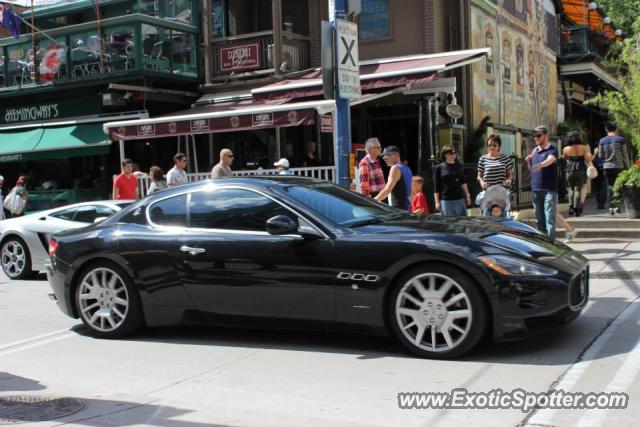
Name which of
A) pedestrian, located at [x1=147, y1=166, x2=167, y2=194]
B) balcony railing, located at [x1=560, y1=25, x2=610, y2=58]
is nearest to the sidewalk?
pedestrian, located at [x1=147, y1=166, x2=167, y2=194]

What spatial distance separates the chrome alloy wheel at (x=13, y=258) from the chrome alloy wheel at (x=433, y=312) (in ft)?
25.3

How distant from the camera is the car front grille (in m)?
5.33

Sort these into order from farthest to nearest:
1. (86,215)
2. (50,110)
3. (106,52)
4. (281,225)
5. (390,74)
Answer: (50,110)
(106,52)
(390,74)
(86,215)
(281,225)

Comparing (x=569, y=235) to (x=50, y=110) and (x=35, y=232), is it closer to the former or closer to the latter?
(x=35, y=232)

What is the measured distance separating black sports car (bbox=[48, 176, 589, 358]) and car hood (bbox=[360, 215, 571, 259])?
0.05ft

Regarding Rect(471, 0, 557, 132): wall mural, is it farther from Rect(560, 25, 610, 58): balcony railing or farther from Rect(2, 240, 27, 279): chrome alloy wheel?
Rect(2, 240, 27, 279): chrome alloy wheel

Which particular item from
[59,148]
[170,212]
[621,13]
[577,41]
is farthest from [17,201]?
[621,13]

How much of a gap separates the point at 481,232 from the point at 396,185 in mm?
3265

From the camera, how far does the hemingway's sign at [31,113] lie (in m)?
20.1

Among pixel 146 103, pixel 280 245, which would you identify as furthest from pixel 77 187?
pixel 280 245

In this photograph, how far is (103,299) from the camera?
6.57 meters

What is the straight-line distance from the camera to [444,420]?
4.11 meters

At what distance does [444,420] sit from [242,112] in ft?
34.3

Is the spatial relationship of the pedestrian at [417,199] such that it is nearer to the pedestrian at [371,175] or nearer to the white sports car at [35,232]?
the pedestrian at [371,175]
